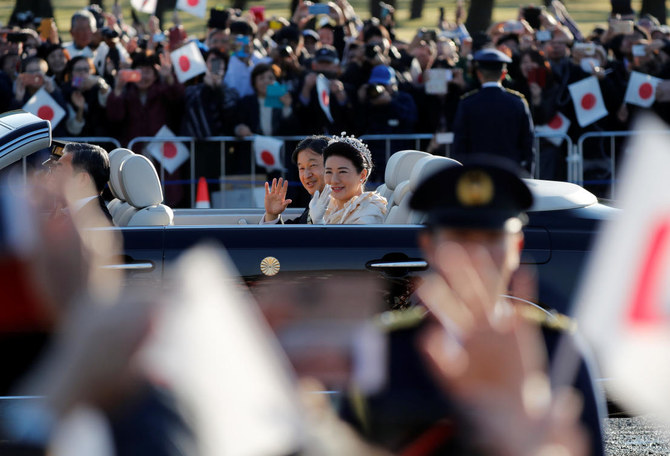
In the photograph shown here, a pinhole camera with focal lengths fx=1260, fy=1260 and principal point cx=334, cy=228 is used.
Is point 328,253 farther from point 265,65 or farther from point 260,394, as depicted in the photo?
point 265,65

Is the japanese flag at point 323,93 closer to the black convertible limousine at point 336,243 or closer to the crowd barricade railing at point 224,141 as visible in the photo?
the crowd barricade railing at point 224,141

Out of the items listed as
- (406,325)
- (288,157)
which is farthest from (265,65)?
(406,325)

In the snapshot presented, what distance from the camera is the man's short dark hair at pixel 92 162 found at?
20.9ft

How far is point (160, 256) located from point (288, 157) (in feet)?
20.0

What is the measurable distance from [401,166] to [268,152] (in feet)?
15.4

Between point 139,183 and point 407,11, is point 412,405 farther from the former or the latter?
point 407,11

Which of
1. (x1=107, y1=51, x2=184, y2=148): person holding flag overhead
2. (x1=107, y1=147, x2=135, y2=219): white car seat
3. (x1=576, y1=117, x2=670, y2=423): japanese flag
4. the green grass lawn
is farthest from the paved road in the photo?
the green grass lawn

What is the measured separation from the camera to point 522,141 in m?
9.46

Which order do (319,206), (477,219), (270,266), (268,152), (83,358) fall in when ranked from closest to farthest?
(83,358), (477,219), (270,266), (319,206), (268,152)

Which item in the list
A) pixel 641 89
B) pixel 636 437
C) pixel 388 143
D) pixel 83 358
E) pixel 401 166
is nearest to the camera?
pixel 83 358

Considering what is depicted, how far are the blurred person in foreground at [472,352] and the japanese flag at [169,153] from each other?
30.8 ft

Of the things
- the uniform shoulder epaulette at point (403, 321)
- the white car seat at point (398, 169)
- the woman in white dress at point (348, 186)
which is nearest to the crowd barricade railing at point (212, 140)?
the white car seat at point (398, 169)

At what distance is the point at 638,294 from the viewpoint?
6.51 ft

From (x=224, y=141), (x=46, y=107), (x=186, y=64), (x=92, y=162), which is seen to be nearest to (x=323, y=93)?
(x=224, y=141)
